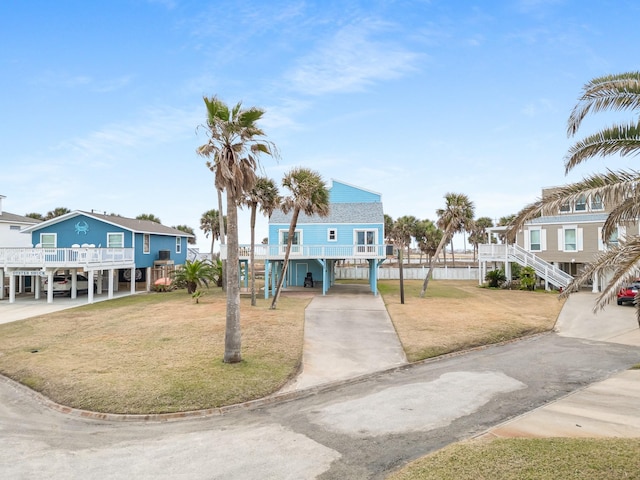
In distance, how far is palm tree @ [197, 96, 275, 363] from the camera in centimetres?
1227

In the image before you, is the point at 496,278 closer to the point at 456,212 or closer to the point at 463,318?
the point at 456,212

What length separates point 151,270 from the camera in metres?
35.4

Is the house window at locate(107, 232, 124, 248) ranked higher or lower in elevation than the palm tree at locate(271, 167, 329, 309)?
lower

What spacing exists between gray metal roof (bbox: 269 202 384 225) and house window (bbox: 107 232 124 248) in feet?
39.1

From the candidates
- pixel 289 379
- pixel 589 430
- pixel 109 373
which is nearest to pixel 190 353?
pixel 109 373

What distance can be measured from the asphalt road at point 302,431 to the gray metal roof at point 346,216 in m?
20.6

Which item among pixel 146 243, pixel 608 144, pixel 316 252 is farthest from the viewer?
pixel 146 243

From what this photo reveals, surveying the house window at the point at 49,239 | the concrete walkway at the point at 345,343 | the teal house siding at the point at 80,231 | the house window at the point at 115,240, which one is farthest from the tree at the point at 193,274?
the house window at the point at 49,239

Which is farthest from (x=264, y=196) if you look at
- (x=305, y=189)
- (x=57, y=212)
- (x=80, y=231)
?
(x=57, y=212)

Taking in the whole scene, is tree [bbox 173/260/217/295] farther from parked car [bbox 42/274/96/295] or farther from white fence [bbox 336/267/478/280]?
white fence [bbox 336/267/478/280]

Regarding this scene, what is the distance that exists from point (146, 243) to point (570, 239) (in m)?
35.5

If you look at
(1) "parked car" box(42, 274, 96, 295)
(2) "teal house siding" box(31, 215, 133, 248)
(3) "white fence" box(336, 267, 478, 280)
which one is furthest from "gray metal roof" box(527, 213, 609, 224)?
(1) "parked car" box(42, 274, 96, 295)

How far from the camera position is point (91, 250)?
87.2 ft

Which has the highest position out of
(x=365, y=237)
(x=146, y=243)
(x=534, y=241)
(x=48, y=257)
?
(x=365, y=237)
